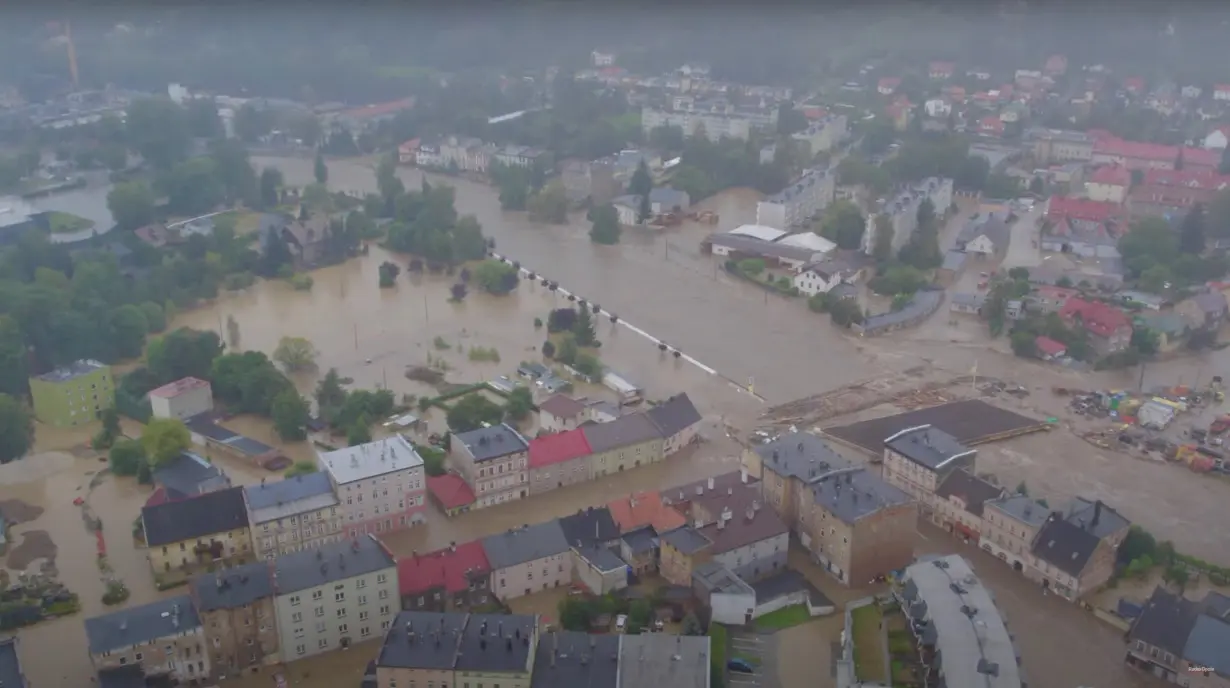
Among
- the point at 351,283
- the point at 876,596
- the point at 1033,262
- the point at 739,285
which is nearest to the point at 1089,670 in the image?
the point at 876,596

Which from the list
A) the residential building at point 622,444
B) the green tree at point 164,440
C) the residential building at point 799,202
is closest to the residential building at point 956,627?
the residential building at point 622,444

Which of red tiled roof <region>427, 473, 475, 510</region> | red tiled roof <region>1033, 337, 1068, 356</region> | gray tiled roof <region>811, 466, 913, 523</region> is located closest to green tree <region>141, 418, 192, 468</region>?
red tiled roof <region>427, 473, 475, 510</region>

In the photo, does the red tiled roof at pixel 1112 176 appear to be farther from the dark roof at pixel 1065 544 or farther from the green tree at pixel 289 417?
the green tree at pixel 289 417

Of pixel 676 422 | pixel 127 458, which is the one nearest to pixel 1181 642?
pixel 676 422

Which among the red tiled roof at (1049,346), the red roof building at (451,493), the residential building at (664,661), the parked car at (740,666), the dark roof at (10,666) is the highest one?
the dark roof at (10,666)

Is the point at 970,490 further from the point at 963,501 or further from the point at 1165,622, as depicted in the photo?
the point at 1165,622

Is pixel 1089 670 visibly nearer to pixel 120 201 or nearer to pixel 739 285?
pixel 739 285
